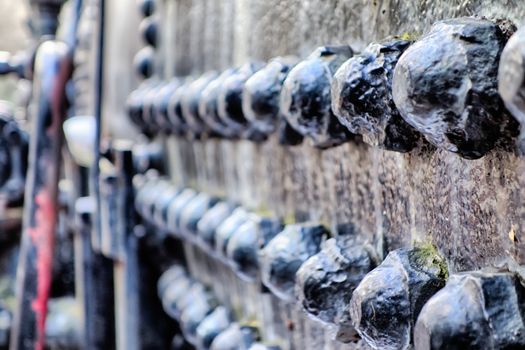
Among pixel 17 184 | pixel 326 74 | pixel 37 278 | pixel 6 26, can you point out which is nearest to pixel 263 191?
pixel 326 74

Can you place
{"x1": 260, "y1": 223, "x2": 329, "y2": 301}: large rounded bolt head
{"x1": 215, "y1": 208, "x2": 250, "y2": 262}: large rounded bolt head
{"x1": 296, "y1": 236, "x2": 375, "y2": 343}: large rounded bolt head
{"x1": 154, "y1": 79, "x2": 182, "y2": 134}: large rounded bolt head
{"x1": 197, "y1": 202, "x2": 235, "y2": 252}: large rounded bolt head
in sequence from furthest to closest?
1. {"x1": 154, "y1": 79, "x2": 182, "y2": 134}: large rounded bolt head
2. {"x1": 197, "y1": 202, "x2": 235, "y2": 252}: large rounded bolt head
3. {"x1": 215, "y1": 208, "x2": 250, "y2": 262}: large rounded bolt head
4. {"x1": 260, "y1": 223, "x2": 329, "y2": 301}: large rounded bolt head
5. {"x1": 296, "y1": 236, "x2": 375, "y2": 343}: large rounded bolt head

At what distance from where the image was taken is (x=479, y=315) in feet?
1.46

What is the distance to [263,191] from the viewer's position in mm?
1039

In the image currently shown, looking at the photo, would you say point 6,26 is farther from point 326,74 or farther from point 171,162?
point 326,74

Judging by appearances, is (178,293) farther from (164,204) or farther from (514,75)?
(514,75)

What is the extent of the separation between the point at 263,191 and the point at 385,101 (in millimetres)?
492

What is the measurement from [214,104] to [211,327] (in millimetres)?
360

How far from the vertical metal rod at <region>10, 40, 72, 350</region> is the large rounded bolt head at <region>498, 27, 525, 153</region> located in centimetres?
144

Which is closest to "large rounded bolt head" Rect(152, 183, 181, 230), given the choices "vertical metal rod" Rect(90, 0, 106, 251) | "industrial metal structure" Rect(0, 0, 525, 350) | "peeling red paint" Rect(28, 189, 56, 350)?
"industrial metal structure" Rect(0, 0, 525, 350)

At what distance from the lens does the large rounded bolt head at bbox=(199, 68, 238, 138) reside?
3.39ft

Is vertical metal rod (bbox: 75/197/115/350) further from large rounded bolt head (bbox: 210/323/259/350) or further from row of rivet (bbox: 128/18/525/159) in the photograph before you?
row of rivet (bbox: 128/18/525/159)

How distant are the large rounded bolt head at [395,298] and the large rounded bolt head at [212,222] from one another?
1.87ft

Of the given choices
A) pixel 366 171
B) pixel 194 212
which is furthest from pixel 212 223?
pixel 366 171

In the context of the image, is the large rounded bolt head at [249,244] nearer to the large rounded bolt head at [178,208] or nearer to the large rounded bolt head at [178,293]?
the large rounded bolt head at [178,208]
